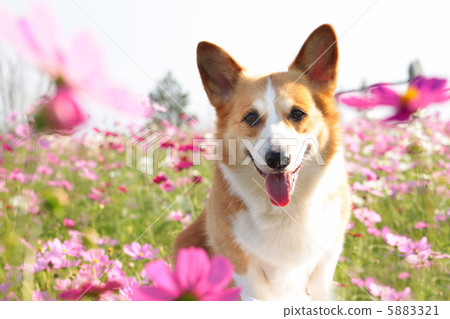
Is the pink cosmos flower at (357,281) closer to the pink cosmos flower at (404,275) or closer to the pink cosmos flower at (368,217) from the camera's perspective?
the pink cosmos flower at (404,275)

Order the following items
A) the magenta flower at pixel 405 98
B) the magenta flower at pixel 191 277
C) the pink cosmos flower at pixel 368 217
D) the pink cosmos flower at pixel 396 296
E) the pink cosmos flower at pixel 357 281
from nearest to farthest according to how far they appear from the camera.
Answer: the magenta flower at pixel 191 277 → the magenta flower at pixel 405 98 → the pink cosmos flower at pixel 396 296 → the pink cosmos flower at pixel 357 281 → the pink cosmos flower at pixel 368 217

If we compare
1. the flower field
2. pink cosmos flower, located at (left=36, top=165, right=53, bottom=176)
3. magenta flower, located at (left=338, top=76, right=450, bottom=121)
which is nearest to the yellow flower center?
magenta flower, located at (left=338, top=76, right=450, bottom=121)

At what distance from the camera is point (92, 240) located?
1.90m

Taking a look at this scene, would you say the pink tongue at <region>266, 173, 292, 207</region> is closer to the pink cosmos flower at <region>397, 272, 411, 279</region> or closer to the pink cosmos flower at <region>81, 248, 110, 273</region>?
the pink cosmos flower at <region>397, 272, 411, 279</region>

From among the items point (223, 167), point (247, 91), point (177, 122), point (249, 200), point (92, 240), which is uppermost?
point (247, 91)

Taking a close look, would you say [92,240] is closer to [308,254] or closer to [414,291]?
[308,254]

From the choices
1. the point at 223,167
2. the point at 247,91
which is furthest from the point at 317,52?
the point at 223,167

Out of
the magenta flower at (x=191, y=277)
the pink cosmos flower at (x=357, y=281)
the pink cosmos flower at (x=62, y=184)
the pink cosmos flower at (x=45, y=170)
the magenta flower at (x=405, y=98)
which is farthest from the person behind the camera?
the pink cosmos flower at (x=62, y=184)

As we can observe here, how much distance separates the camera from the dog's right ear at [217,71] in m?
2.04

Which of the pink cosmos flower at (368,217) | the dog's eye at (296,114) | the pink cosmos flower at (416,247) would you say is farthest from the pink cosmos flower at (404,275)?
the dog's eye at (296,114)

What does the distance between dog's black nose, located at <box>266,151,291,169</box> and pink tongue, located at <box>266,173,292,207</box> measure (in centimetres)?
16

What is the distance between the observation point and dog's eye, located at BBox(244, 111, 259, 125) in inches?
79.4

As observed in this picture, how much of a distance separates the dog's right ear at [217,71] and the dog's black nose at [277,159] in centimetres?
64
